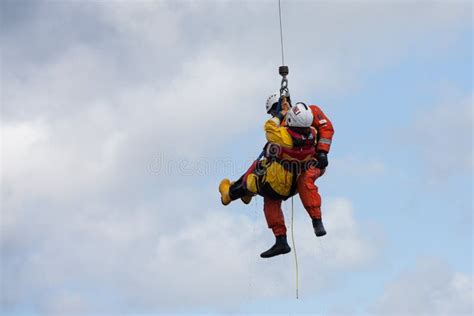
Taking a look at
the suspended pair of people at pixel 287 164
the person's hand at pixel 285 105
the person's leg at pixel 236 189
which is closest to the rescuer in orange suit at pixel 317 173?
the suspended pair of people at pixel 287 164

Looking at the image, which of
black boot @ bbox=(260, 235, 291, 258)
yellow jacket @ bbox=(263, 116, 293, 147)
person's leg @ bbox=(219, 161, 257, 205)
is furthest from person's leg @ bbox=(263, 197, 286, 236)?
yellow jacket @ bbox=(263, 116, 293, 147)

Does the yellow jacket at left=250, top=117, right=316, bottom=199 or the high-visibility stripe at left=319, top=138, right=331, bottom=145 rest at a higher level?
the high-visibility stripe at left=319, top=138, right=331, bottom=145

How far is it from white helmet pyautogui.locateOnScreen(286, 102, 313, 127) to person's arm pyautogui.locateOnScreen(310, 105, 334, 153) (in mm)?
389

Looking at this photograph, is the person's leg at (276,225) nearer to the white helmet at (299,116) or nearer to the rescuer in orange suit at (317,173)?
the rescuer in orange suit at (317,173)

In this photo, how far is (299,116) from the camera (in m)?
19.0

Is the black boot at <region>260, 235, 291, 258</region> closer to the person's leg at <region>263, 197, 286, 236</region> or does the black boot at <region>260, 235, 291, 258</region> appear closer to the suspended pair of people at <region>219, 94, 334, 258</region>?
the suspended pair of people at <region>219, 94, 334, 258</region>

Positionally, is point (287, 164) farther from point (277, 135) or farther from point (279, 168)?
point (277, 135)

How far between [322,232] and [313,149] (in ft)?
5.00

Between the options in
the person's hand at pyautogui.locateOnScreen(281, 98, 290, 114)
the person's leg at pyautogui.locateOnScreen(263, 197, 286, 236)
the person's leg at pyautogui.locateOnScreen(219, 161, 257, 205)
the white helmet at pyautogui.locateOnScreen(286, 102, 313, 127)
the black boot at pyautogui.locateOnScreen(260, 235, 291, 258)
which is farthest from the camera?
the person's leg at pyautogui.locateOnScreen(219, 161, 257, 205)

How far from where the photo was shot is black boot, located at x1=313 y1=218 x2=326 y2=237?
1923 centimetres

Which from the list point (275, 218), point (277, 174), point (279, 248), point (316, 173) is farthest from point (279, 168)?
point (279, 248)

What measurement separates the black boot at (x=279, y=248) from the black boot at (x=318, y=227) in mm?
923

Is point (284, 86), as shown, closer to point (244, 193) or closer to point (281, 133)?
point (281, 133)

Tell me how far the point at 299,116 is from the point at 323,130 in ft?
2.41
